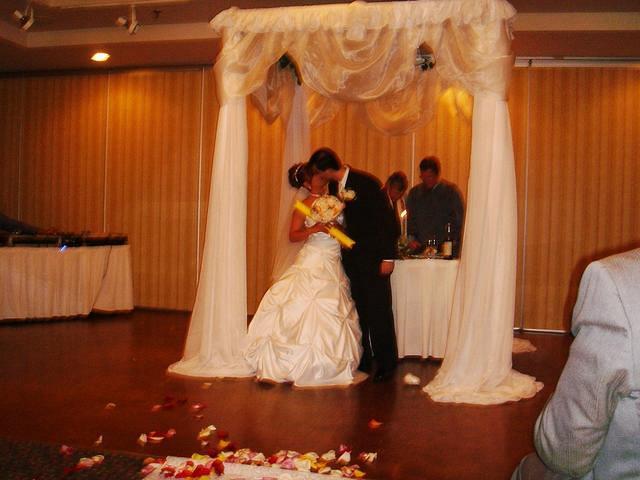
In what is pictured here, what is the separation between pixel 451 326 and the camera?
4609 millimetres

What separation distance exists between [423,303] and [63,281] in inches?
169

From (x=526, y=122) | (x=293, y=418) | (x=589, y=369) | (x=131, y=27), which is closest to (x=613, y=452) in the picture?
(x=589, y=369)

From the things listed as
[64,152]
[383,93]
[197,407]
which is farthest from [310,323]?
[64,152]

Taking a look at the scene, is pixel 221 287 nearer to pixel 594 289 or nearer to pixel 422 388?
pixel 422 388

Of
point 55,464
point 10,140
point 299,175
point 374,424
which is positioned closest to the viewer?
point 55,464

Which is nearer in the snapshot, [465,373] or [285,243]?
[465,373]

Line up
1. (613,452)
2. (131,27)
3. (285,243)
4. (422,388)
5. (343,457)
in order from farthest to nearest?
(131,27) → (285,243) → (422,388) → (343,457) → (613,452)

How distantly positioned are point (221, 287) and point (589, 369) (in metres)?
3.78

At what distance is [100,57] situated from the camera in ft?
27.5

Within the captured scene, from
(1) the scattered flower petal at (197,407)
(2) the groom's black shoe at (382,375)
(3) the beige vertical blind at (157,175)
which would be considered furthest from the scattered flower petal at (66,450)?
(3) the beige vertical blind at (157,175)

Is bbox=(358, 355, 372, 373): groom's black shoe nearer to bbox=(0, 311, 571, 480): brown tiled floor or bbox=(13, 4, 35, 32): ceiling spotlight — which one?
bbox=(0, 311, 571, 480): brown tiled floor

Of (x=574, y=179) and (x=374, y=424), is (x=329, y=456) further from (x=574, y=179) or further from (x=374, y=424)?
(x=574, y=179)

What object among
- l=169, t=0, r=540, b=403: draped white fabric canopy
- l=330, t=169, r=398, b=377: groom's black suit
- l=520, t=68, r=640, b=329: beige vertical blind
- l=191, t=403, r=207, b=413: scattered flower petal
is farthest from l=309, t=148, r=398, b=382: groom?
l=520, t=68, r=640, b=329: beige vertical blind

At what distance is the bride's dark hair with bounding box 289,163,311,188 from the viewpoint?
17.0ft
